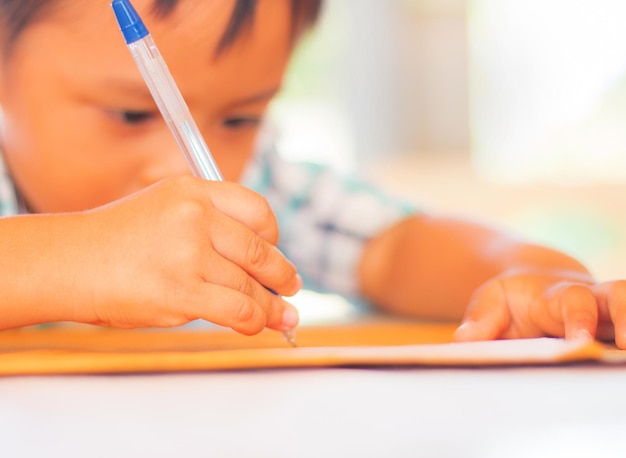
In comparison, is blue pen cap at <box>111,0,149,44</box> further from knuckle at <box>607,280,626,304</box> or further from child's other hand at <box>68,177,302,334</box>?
knuckle at <box>607,280,626,304</box>

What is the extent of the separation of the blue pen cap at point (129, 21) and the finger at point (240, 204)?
0.09 meters

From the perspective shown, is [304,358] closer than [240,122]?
Yes

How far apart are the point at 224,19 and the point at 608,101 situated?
1412 millimetres

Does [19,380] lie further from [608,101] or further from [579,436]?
[608,101]

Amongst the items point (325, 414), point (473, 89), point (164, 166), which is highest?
point (473, 89)

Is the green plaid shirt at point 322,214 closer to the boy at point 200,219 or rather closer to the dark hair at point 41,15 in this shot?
the boy at point 200,219

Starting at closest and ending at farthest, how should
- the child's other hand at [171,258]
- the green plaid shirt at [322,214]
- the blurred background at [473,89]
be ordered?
1. the child's other hand at [171,258]
2. the green plaid shirt at [322,214]
3. the blurred background at [473,89]

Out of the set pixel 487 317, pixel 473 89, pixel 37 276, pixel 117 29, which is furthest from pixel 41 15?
pixel 473 89

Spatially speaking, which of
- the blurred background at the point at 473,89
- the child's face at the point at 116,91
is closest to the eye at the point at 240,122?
the child's face at the point at 116,91

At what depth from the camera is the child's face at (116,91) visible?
16.9 inches

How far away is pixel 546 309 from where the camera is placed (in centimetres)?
35

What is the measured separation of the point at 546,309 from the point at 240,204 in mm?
145

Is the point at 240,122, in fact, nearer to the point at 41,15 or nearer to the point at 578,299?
the point at 41,15

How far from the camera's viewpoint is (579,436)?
199 mm
